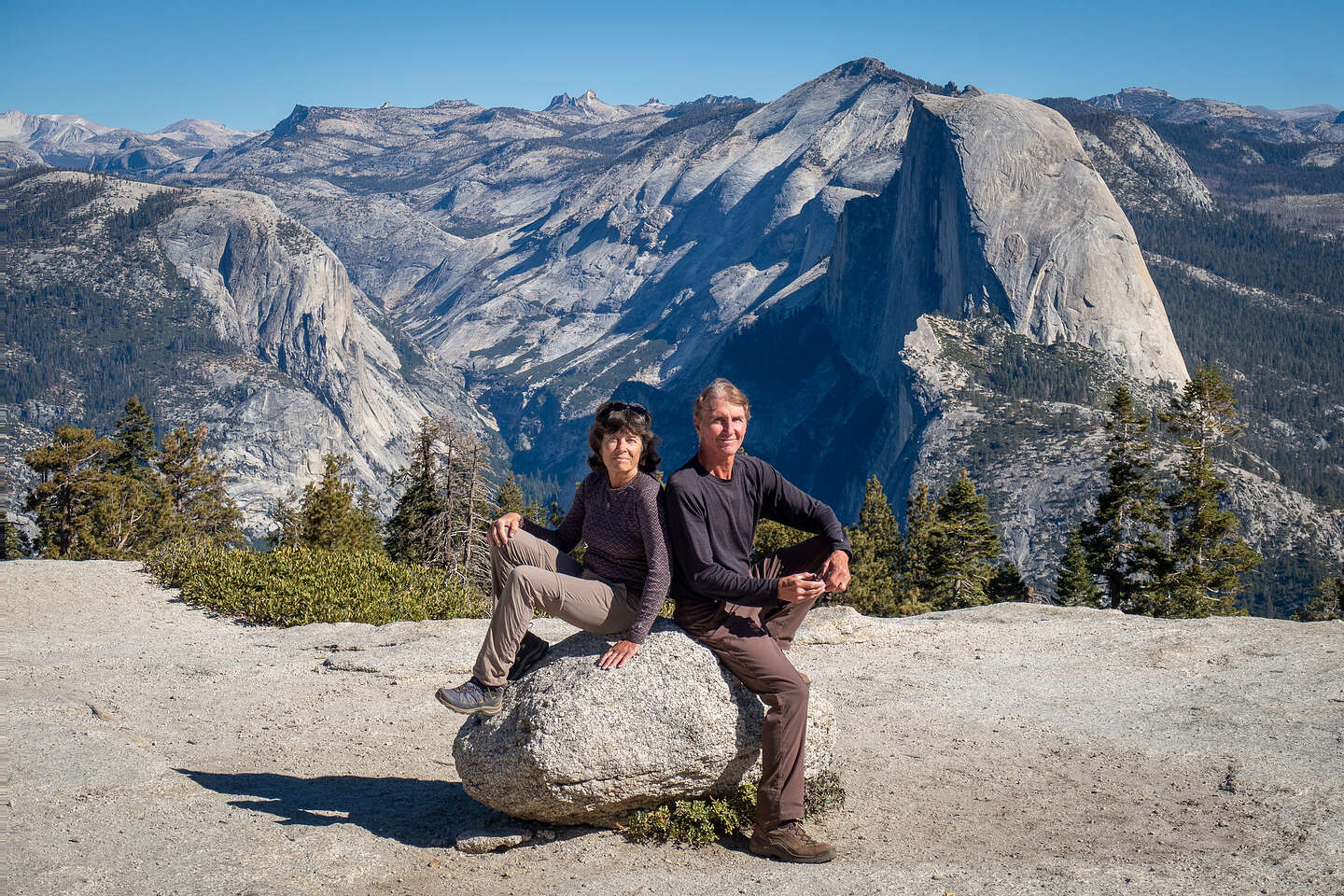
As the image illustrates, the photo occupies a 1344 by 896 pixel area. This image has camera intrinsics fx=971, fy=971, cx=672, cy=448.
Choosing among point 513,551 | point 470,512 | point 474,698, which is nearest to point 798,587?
point 513,551

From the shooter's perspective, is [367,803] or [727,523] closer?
[727,523]

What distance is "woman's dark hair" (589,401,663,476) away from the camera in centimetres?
891

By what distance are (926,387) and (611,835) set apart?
189 m

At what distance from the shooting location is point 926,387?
191 m

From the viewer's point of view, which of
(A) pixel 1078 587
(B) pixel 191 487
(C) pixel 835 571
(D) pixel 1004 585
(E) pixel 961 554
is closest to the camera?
(C) pixel 835 571

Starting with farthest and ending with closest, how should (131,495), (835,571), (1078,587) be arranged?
(1078,587) → (131,495) → (835,571)

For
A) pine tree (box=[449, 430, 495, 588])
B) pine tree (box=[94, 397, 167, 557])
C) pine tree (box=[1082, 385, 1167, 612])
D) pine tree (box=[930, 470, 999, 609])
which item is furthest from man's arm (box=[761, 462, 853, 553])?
pine tree (box=[930, 470, 999, 609])

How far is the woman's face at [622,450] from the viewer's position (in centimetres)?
889

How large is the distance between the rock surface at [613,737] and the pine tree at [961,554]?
46.6m

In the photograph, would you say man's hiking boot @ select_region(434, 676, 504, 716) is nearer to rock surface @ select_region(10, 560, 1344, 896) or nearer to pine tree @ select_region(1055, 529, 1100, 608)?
rock surface @ select_region(10, 560, 1344, 896)

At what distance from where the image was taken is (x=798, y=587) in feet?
28.0

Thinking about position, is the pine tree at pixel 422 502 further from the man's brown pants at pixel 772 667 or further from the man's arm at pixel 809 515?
the man's arm at pixel 809 515

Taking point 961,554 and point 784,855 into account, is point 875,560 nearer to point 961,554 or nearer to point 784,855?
point 961,554

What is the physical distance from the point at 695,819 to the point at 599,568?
255 centimetres
